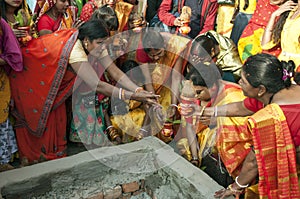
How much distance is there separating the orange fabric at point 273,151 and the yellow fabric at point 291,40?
1.09 metres

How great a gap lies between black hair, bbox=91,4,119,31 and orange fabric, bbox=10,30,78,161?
24.9 inches

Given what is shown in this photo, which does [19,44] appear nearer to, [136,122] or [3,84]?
[3,84]

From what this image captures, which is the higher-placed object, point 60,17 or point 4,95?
point 60,17

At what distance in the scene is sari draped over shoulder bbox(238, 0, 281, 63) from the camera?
3184mm

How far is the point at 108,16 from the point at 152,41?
0.54 m

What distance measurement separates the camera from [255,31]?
10.7 ft

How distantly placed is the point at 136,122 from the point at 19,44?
56.2 inches

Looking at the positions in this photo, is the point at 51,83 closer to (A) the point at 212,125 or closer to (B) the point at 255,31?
(A) the point at 212,125

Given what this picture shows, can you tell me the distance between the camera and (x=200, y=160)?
299cm

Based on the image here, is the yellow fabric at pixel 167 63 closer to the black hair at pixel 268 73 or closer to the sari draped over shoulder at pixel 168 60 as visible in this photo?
the sari draped over shoulder at pixel 168 60

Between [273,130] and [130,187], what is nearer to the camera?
[273,130]

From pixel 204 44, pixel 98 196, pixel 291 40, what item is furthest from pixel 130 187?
pixel 291 40

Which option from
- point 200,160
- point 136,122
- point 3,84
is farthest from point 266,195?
point 3,84

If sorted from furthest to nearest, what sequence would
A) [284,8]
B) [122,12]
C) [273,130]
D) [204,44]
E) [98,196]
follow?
[122,12] → [204,44] → [284,8] → [98,196] → [273,130]
